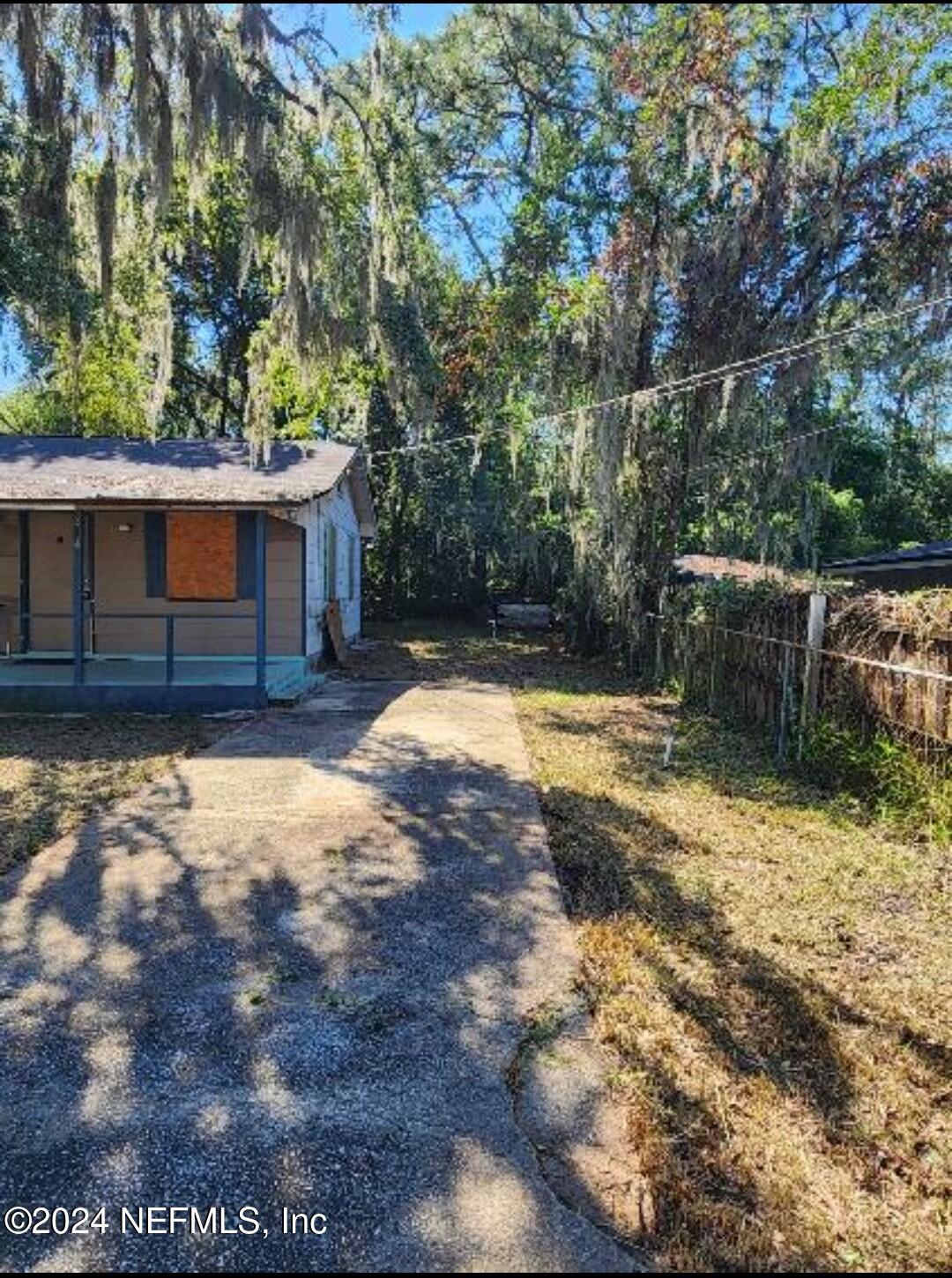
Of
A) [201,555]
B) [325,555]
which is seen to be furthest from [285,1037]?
[325,555]

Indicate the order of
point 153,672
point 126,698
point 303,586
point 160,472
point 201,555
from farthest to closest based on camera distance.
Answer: point 303,586 → point 201,555 → point 160,472 → point 153,672 → point 126,698

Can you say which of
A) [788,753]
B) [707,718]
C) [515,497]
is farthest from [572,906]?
[515,497]

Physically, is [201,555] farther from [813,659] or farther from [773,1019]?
[773,1019]

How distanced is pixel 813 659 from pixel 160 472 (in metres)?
8.27

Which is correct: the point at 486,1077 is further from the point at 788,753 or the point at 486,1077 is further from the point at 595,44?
the point at 595,44

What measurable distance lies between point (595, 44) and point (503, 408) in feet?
22.3

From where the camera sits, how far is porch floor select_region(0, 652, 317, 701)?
32.4 ft

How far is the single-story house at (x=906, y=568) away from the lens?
12.6 metres

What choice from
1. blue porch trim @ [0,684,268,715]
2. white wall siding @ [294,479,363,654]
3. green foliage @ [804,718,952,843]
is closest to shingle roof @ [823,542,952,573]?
green foliage @ [804,718,952,843]

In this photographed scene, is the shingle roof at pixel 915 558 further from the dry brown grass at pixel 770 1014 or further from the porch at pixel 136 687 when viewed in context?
the porch at pixel 136 687

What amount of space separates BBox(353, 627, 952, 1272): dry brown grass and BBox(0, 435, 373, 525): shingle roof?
5.52 metres

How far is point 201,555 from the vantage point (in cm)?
1155

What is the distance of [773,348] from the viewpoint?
12.4m

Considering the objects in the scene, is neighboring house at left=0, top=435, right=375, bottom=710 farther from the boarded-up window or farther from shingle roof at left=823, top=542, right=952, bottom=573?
shingle roof at left=823, top=542, right=952, bottom=573
